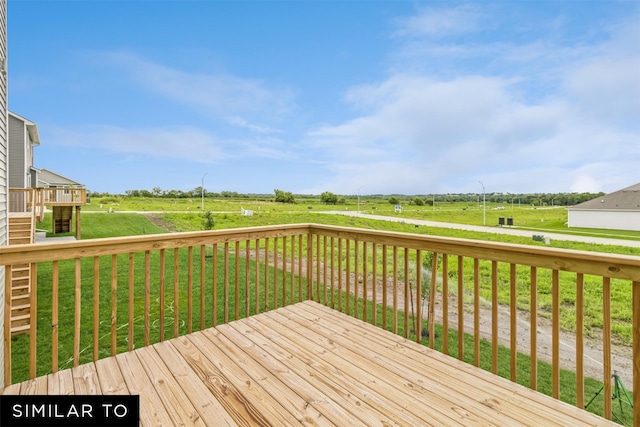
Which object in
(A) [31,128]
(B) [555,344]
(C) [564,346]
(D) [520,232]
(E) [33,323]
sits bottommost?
(C) [564,346]

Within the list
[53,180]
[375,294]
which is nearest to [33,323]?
[375,294]

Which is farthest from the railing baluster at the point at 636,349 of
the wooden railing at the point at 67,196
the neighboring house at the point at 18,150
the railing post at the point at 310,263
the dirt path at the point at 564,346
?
the wooden railing at the point at 67,196

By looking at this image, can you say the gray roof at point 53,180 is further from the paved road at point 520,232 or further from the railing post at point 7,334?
the railing post at point 7,334

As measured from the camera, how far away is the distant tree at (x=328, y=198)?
33.7 ft

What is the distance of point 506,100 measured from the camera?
17.8 ft

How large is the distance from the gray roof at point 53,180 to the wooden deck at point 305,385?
12705 mm

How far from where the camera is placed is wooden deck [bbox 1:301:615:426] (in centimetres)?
143

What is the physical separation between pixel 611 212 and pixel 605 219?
103 millimetres

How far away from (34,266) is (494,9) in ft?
20.6

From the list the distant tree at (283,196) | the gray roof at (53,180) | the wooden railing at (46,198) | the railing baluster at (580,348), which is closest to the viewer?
the railing baluster at (580,348)

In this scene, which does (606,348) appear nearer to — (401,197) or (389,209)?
(389,209)

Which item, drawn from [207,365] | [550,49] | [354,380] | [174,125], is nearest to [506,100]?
[550,49]

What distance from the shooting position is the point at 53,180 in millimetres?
12102

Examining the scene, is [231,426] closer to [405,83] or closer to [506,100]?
[506,100]
